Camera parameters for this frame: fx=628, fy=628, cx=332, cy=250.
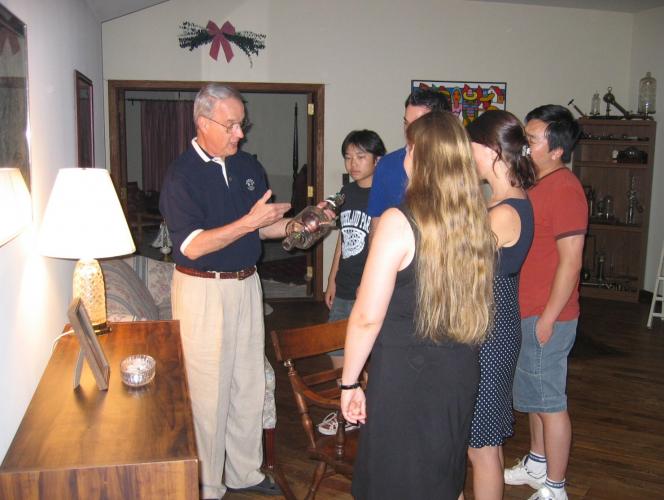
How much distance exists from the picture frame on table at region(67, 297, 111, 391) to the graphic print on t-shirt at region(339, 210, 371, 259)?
4.59 ft

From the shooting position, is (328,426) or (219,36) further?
(219,36)

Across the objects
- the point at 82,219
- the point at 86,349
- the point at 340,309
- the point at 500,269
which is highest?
the point at 82,219

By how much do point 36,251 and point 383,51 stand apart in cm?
453

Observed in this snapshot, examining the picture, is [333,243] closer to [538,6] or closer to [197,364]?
[538,6]

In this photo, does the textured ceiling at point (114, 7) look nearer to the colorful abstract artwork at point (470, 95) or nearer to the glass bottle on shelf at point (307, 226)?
the colorful abstract artwork at point (470, 95)

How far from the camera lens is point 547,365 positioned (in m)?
2.24

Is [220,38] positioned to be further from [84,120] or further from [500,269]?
[500,269]

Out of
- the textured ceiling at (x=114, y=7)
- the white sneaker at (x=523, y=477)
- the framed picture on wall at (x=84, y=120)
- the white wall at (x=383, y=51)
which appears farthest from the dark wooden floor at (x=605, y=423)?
the textured ceiling at (x=114, y=7)

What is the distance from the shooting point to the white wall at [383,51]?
551cm

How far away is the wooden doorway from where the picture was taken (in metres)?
5.50

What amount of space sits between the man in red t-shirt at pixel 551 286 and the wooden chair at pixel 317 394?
2.21 ft

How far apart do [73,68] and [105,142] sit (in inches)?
Result: 86.5

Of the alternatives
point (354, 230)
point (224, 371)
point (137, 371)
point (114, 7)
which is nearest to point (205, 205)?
point (224, 371)

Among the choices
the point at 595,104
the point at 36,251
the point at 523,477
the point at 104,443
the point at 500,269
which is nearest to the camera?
the point at 104,443
